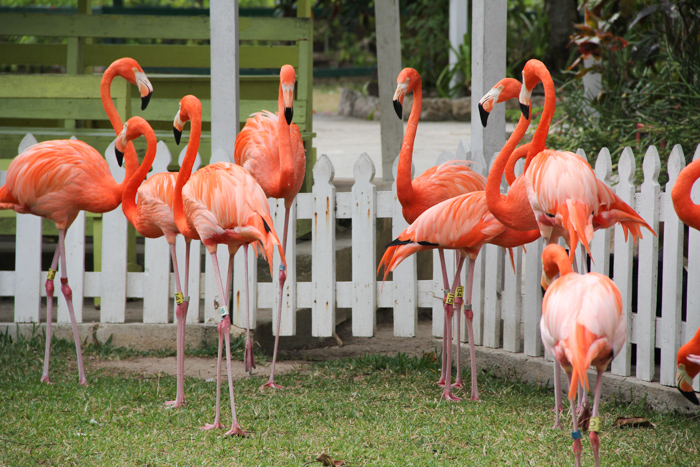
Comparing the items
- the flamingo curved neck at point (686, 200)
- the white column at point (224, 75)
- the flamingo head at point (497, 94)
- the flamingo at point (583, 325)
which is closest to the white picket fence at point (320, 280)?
the white column at point (224, 75)

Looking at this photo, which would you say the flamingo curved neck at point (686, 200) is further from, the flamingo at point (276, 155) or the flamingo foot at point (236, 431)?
the flamingo foot at point (236, 431)

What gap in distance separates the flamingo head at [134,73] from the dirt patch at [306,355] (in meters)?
1.67

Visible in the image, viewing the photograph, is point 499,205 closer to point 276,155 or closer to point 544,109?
point 544,109

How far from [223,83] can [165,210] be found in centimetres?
121

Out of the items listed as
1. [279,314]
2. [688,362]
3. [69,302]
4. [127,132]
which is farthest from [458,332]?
[69,302]

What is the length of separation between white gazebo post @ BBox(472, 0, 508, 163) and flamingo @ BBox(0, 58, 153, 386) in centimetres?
208

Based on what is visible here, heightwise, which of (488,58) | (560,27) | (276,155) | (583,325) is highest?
(560,27)

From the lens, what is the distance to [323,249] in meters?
4.61

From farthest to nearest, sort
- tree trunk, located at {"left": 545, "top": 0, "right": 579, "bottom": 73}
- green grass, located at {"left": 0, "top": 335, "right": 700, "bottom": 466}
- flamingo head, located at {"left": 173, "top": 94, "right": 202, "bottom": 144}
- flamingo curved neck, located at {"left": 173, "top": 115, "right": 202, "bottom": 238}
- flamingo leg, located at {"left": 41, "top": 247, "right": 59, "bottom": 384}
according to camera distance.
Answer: tree trunk, located at {"left": 545, "top": 0, "right": 579, "bottom": 73}, flamingo leg, located at {"left": 41, "top": 247, "right": 59, "bottom": 384}, flamingo head, located at {"left": 173, "top": 94, "right": 202, "bottom": 144}, flamingo curved neck, located at {"left": 173, "top": 115, "right": 202, "bottom": 238}, green grass, located at {"left": 0, "top": 335, "right": 700, "bottom": 466}

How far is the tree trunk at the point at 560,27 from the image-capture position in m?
12.3

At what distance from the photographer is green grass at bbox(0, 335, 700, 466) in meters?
3.07

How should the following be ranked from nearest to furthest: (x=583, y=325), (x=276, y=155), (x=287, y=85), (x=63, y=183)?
1. (x=583, y=325)
2. (x=63, y=183)
3. (x=287, y=85)
4. (x=276, y=155)

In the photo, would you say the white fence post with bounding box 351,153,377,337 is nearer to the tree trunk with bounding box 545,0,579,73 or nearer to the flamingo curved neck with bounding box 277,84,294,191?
the flamingo curved neck with bounding box 277,84,294,191

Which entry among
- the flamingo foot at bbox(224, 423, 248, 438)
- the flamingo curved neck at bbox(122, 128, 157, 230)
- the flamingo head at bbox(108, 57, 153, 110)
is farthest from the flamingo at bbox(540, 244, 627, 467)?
the flamingo head at bbox(108, 57, 153, 110)
